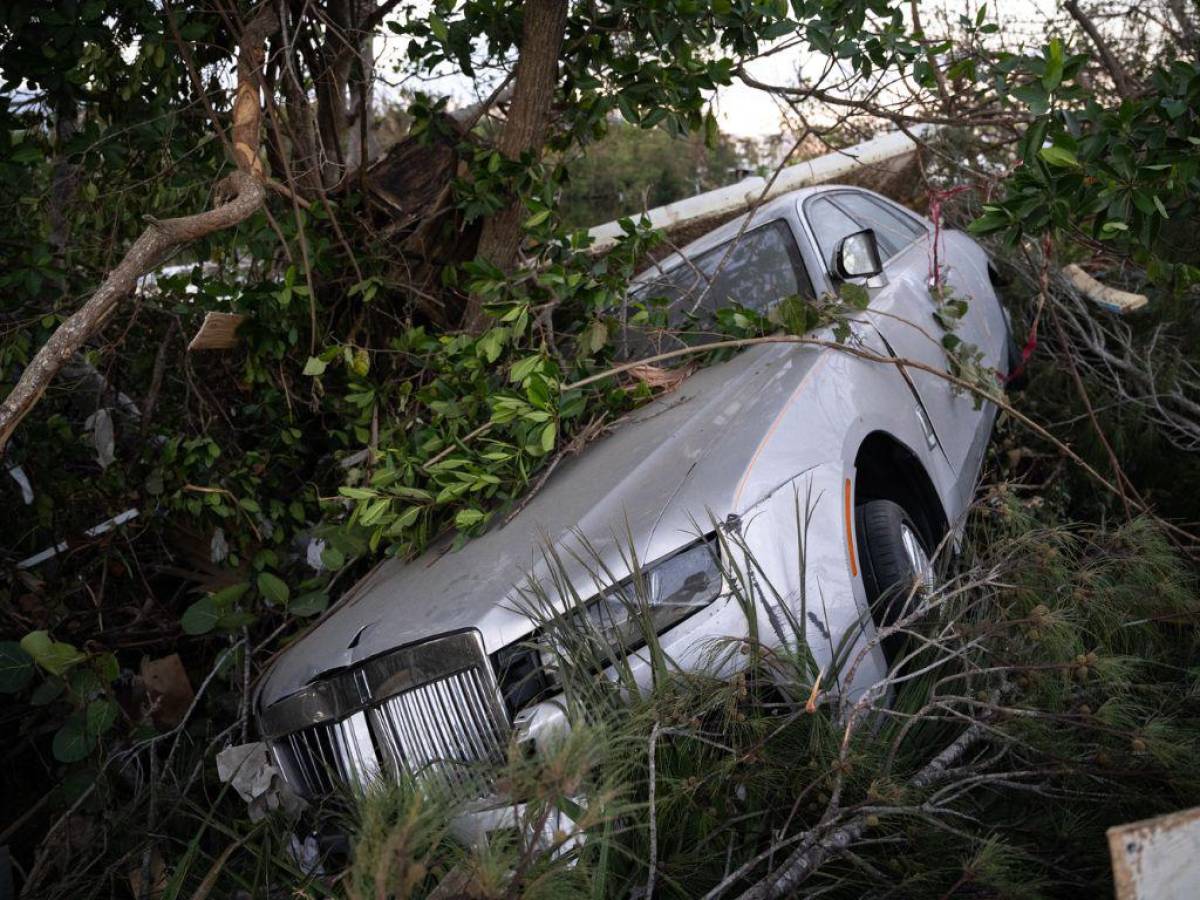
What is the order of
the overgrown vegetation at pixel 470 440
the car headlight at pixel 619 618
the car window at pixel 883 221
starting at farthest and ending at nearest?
1. the car window at pixel 883 221
2. the car headlight at pixel 619 618
3. the overgrown vegetation at pixel 470 440

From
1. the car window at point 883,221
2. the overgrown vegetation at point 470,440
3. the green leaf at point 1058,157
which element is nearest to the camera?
the overgrown vegetation at point 470,440

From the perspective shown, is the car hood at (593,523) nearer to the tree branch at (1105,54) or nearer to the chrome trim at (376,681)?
the chrome trim at (376,681)

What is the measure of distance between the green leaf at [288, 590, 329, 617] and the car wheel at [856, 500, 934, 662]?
5.93ft

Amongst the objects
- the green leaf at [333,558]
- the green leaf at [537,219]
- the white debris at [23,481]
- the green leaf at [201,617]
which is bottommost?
the green leaf at [201,617]

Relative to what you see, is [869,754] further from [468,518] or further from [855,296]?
[855,296]

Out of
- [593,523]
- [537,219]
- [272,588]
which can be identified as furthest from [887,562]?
[272,588]

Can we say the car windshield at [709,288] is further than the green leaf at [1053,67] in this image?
Yes

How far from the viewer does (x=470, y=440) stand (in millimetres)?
3412

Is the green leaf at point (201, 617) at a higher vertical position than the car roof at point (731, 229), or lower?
lower

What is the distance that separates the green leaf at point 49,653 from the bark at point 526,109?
1.96 meters

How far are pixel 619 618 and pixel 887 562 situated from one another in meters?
0.87

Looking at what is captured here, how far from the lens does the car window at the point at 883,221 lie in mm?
4672

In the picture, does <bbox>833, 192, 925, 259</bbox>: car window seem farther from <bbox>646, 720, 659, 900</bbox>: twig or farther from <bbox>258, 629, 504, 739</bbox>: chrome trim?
<bbox>646, 720, 659, 900</bbox>: twig

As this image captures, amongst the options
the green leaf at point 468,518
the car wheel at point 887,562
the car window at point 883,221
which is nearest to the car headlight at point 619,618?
the car wheel at point 887,562
